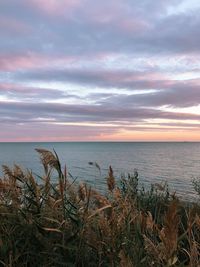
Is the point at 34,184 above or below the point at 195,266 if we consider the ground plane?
above

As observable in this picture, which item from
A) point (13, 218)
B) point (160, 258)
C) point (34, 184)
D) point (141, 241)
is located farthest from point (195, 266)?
point (13, 218)

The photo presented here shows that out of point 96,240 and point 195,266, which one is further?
point 96,240

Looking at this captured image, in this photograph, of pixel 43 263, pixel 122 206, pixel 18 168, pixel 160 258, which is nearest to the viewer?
pixel 160 258

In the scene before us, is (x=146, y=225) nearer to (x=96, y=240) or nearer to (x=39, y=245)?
(x=96, y=240)

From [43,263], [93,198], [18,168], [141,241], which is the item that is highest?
[18,168]

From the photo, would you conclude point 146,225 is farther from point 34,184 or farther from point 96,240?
point 34,184

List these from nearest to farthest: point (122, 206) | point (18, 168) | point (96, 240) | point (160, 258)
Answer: point (160, 258) < point (96, 240) < point (122, 206) < point (18, 168)

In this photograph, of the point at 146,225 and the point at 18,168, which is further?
the point at 18,168

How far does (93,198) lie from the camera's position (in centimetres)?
442

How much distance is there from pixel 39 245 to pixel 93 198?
2.64ft

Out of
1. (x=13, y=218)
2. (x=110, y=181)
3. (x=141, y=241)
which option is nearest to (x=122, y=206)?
(x=110, y=181)

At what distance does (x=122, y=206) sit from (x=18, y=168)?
4.57ft

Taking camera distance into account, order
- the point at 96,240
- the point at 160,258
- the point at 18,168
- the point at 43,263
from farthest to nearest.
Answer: the point at 18,168
the point at 43,263
the point at 96,240
the point at 160,258

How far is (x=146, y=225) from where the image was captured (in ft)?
12.6
